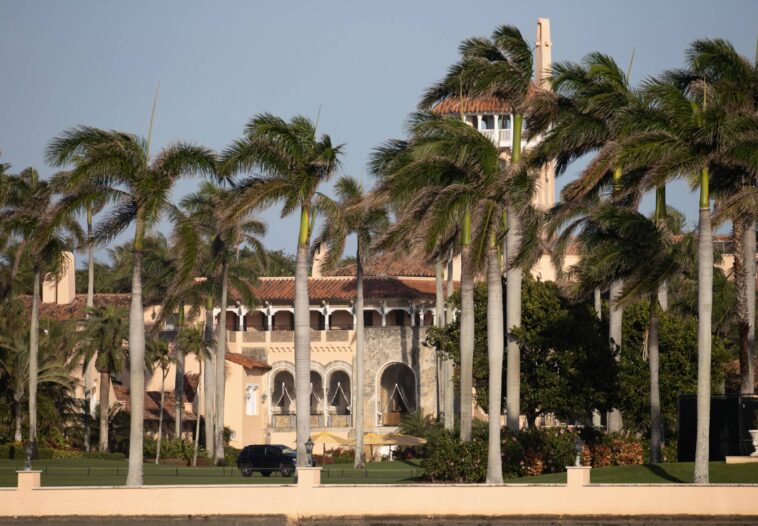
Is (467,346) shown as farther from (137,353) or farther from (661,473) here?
(137,353)

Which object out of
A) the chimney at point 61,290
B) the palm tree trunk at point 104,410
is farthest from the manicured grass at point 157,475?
the chimney at point 61,290

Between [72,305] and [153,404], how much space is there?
10333 mm

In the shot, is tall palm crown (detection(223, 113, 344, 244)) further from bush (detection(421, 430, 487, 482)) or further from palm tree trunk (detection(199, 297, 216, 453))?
palm tree trunk (detection(199, 297, 216, 453))

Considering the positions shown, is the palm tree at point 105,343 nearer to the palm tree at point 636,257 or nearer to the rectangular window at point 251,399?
the rectangular window at point 251,399

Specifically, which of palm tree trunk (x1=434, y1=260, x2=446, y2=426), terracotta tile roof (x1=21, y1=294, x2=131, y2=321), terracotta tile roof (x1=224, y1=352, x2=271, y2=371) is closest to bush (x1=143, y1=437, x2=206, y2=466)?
terracotta tile roof (x1=224, y1=352, x2=271, y2=371)

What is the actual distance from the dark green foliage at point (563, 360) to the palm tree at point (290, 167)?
8851 mm

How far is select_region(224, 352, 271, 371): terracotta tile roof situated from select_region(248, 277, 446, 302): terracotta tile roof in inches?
161

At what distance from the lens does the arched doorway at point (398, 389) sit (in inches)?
3169

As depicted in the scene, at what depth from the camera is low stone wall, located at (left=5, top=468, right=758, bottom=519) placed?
99.3 ft

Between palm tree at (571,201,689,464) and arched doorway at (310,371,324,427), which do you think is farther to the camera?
arched doorway at (310,371,324,427)

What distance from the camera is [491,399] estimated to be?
3497cm

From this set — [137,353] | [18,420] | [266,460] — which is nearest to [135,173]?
[137,353]

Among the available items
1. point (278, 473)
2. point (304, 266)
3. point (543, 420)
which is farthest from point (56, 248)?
point (543, 420)

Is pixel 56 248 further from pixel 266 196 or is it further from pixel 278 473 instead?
pixel 266 196
